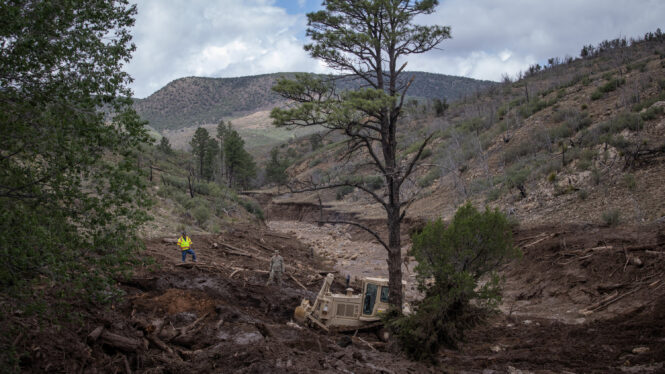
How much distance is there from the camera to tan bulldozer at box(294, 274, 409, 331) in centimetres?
1145

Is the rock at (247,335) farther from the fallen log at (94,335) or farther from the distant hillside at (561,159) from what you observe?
the distant hillside at (561,159)

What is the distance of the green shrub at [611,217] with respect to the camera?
16027 millimetres

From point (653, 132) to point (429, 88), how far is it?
5401 inches

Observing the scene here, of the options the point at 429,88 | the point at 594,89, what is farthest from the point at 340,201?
the point at 429,88

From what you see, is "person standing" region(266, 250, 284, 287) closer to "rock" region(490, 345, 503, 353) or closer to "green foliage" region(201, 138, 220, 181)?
"rock" region(490, 345, 503, 353)

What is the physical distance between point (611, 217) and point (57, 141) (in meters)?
17.8

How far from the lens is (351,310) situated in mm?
11789

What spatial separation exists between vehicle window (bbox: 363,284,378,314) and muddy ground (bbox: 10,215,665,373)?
0.74m

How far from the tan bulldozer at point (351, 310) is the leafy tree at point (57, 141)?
22.6 ft

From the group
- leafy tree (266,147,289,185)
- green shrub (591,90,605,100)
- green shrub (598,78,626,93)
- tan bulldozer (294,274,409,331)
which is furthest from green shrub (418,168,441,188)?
leafy tree (266,147,289,185)

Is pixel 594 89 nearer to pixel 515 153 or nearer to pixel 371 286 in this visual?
pixel 515 153

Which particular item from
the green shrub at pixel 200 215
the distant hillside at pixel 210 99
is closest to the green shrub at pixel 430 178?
the green shrub at pixel 200 215

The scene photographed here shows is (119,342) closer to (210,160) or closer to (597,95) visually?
(597,95)

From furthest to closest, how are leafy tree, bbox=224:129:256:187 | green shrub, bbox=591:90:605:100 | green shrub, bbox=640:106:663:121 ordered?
leafy tree, bbox=224:129:256:187 → green shrub, bbox=591:90:605:100 → green shrub, bbox=640:106:663:121
